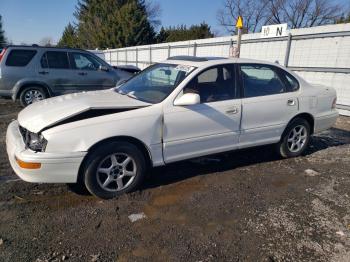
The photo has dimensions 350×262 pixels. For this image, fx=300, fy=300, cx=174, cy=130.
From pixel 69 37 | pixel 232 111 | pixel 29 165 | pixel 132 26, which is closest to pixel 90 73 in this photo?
pixel 232 111

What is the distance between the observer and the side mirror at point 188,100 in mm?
3572

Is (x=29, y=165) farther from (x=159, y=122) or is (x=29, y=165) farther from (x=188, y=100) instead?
(x=188, y=100)

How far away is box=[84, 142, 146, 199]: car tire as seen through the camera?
3.34 metres

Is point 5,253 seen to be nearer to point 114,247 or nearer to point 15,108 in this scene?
point 114,247

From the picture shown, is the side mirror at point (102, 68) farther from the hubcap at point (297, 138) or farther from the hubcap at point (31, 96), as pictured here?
the hubcap at point (297, 138)

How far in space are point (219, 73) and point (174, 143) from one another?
4.04ft

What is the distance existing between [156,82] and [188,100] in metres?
0.84

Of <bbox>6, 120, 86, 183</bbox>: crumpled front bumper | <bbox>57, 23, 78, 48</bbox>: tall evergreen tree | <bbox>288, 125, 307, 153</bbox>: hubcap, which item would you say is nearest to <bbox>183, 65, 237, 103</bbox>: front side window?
<bbox>288, 125, 307, 153</bbox>: hubcap

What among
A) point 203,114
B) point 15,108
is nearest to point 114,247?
point 203,114

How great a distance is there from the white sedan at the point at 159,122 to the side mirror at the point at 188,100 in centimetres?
1

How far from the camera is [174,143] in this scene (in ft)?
12.4

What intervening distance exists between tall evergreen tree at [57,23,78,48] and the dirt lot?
191 ft

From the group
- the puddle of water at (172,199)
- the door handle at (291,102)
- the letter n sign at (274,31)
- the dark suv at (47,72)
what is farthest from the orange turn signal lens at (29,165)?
the letter n sign at (274,31)

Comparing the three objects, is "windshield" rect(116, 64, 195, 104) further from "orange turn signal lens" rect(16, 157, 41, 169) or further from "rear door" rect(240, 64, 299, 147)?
"orange turn signal lens" rect(16, 157, 41, 169)
